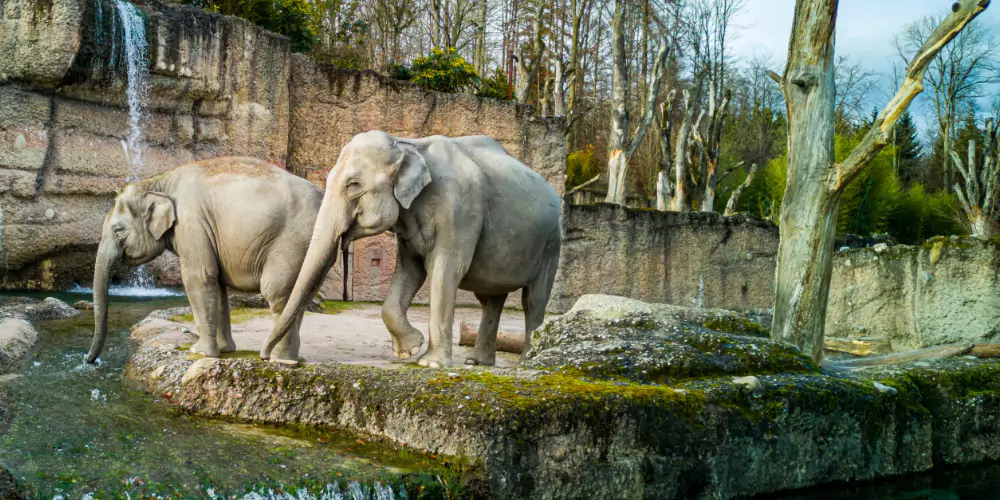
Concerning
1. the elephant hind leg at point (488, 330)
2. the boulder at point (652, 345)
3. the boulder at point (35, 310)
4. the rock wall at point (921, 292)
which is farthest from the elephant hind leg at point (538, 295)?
the boulder at point (35, 310)

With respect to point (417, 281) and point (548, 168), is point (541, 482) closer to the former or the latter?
point (417, 281)

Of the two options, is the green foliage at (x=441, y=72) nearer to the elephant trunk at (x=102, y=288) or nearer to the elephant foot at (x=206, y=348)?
the elephant trunk at (x=102, y=288)

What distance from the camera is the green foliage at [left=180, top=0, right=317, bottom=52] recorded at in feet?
45.6

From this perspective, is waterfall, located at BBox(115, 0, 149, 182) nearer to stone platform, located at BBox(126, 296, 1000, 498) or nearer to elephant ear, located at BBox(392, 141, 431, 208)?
stone platform, located at BBox(126, 296, 1000, 498)

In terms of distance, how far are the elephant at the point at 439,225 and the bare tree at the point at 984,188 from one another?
22.8 m

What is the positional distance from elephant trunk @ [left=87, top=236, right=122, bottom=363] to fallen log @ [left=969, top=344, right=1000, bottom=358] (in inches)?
269

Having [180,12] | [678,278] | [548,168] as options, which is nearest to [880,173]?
[678,278]

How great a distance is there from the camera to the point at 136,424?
4156mm

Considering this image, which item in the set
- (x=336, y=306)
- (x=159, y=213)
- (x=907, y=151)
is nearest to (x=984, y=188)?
(x=907, y=151)

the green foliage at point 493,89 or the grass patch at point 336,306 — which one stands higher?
the green foliage at point 493,89

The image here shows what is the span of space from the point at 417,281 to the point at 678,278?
10.5 meters

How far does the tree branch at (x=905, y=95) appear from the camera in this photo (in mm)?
6172

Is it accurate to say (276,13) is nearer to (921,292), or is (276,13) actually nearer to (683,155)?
(921,292)

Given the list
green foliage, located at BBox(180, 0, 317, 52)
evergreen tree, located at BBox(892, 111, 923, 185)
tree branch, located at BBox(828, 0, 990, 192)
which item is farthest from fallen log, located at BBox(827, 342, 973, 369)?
evergreen tree, located at BBox(892, 111, 923, 185)
